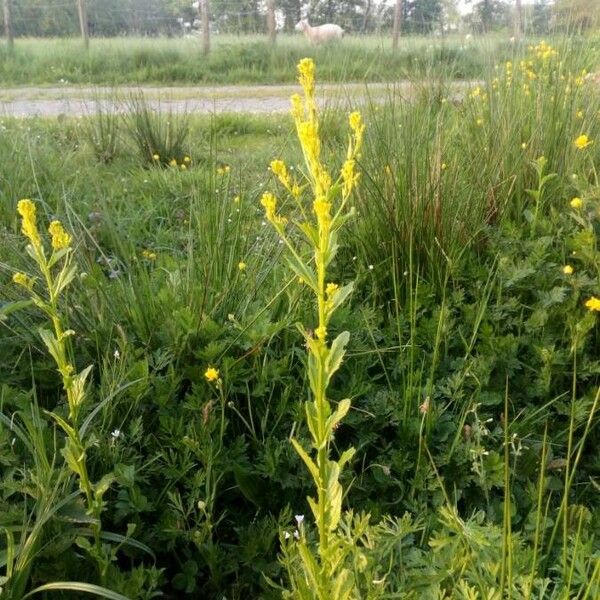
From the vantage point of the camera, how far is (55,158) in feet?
11.4

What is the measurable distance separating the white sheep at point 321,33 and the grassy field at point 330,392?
1095 centimetres

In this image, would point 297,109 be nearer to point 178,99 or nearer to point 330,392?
point 330,392

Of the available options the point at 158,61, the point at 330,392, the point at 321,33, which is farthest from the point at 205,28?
the point at 330,392

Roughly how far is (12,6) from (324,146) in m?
15.8

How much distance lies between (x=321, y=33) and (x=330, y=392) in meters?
12.8

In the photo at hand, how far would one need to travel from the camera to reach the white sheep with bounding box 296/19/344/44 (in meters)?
12.8

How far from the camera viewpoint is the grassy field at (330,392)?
1108 mm

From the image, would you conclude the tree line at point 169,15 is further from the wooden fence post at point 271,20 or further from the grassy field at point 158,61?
the grassy field at point 158,61

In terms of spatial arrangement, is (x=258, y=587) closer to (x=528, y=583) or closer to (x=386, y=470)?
(x=386, y=470)

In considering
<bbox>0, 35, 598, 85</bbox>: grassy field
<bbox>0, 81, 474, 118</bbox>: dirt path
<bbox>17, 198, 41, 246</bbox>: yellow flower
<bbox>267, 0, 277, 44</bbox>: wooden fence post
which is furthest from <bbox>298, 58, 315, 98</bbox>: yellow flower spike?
<bbox>267, 0, 277, 44</bbox>: wooden fence post

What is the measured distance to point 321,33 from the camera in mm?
13305

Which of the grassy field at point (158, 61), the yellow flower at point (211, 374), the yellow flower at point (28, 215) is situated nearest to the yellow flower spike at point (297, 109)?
the yellow flower at point (28, 215)

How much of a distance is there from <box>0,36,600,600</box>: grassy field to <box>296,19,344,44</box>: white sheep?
10950 mm

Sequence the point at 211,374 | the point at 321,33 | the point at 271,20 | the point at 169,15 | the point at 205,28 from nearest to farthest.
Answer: the point at 211,374
the point at 271,20
the point at 205,28
the point at 321,33
the point at 169,15
